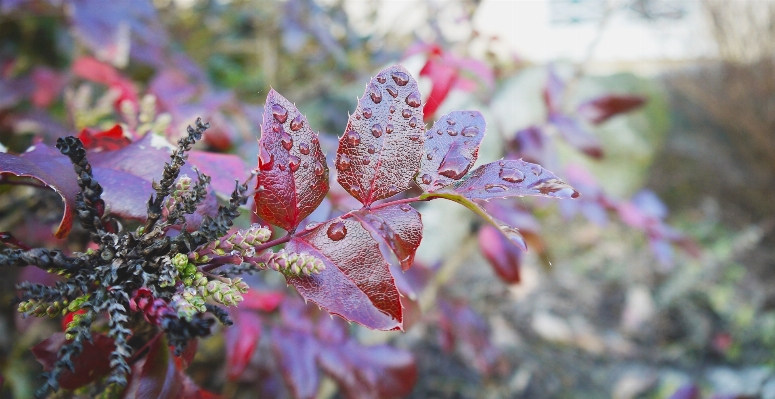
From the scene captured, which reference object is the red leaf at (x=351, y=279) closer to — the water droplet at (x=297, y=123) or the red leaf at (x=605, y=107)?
the water droplet at (x=297, y=123)

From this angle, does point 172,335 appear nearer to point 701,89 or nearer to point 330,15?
point 330,15

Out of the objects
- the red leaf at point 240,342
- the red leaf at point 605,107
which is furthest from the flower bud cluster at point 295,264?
the red leaf at point 605,107

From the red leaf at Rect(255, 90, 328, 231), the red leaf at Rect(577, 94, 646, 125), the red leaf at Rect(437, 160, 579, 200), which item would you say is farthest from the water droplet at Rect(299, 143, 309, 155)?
the red leaf at Rect(577, 94, 646, 125)

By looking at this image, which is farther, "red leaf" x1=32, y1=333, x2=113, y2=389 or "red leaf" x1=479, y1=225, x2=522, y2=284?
"red leaf" x1=479, y1=225, x2=522, y2=284

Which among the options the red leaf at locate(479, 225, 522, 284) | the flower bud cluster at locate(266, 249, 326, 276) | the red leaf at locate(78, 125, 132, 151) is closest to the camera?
the flower bud cluster at locate(266, 249, 326, 276)

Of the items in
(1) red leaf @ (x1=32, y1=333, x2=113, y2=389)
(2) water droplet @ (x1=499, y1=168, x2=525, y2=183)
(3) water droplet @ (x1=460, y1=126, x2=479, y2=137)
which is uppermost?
(3) water droplet @ (x1=460, y1=126, x2=479, y2=137)

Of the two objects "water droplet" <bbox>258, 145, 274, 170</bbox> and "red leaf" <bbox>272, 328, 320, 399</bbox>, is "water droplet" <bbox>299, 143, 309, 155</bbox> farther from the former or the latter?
"red leaf" <bbox>272, 328, 320, 399</bbox>

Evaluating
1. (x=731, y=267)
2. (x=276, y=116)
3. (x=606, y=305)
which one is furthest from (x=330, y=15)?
(x=731, y=267)

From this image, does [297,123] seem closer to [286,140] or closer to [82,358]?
[286,140]
